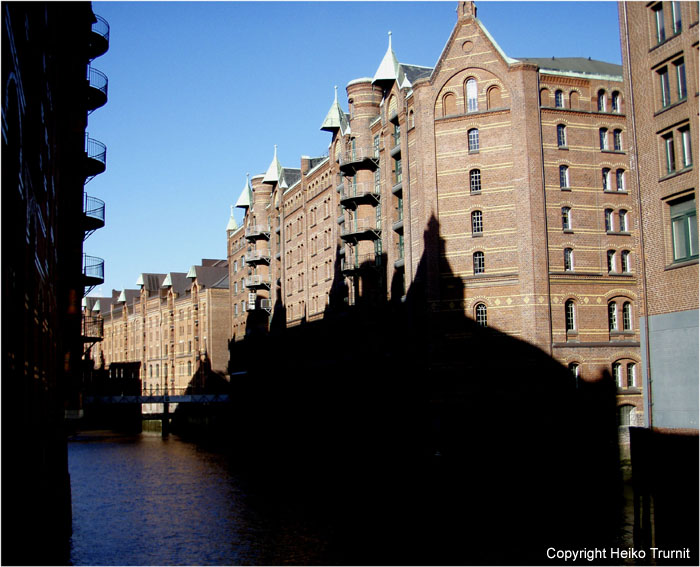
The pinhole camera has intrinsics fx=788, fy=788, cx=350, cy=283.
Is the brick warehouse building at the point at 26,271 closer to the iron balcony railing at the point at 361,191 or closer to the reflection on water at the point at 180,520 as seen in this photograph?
the reflection on water at the point at 180,520

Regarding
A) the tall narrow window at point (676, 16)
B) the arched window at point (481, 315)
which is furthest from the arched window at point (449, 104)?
the tall narrow window at point (676, 16)

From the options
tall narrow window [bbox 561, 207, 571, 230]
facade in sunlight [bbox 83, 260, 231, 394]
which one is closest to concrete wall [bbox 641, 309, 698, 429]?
tall narrow window [bbox 561, 207, 571, 230]

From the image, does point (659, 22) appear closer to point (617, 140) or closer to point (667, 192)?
point (667, 192)

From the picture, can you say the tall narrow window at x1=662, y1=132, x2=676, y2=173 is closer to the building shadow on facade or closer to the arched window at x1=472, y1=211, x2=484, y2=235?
the building shadow on facade

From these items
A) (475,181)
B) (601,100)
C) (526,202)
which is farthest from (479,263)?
(601,100)

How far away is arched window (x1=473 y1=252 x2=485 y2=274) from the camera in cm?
3888

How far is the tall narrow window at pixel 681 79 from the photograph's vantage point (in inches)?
883

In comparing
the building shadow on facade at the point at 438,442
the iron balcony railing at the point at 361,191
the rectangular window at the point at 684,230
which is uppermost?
the iron balcony railing at the point at 361,191

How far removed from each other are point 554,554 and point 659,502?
12.2 feet

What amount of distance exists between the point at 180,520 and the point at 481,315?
17589mm

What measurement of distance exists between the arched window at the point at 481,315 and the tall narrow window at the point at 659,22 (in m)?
17.5

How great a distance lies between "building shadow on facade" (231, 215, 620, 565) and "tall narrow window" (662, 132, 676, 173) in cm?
1083

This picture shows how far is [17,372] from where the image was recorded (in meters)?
10.0

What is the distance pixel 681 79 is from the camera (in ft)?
74.1
